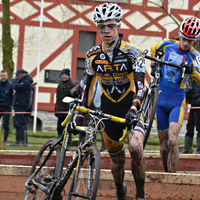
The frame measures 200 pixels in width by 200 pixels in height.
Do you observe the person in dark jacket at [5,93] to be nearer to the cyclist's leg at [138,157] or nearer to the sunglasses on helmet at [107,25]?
the sunglasses on helmet at [107,25]

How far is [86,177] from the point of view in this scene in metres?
4.59

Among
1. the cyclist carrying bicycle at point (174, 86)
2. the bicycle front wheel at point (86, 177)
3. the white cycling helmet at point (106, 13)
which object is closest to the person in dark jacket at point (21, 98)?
the cyclist carrying bicycle at point (174, 86)

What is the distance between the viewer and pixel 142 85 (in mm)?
4953

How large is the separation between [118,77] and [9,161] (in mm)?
3559

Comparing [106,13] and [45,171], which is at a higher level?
[106,13]

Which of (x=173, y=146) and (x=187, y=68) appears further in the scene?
(x=187, y=68)

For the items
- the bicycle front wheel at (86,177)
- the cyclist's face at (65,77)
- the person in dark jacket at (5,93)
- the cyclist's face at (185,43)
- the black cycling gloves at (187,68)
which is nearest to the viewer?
the bicycle front wheel at (86,177)

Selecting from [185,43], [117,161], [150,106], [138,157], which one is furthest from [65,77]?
[138,157]

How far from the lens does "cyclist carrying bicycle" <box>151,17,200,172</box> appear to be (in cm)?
654

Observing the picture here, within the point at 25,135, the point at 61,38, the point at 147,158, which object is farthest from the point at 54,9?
the point at 147,158

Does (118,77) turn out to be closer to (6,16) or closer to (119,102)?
(119,102)

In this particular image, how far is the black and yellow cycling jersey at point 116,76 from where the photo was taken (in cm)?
514

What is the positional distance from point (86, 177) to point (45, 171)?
4.13ft

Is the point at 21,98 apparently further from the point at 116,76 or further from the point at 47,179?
the point at 116,76
